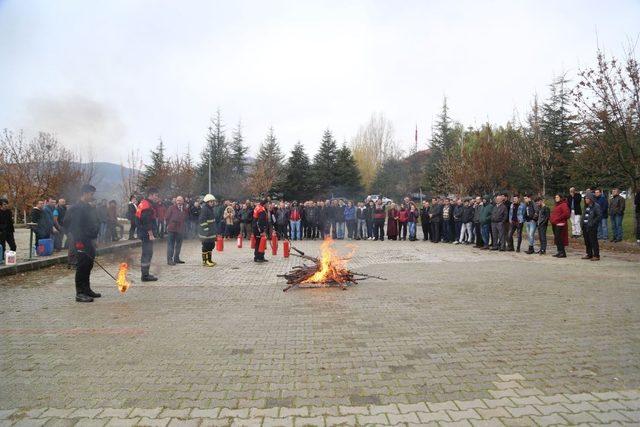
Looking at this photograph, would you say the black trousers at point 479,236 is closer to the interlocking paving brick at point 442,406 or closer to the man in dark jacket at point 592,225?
the man in dark jacket at point 592,225

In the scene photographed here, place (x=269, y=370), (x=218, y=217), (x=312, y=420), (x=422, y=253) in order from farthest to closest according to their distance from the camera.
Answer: (x=218, y=217) → (x=422, y=253) → (x=269, y=370) → (x=312, y=420)

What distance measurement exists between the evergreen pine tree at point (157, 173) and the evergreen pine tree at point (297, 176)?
12.7 m

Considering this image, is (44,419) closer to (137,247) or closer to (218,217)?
(137,247)

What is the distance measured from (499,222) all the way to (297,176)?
3347 cm

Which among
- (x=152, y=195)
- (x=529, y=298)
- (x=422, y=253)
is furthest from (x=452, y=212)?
(x=152, y=195)

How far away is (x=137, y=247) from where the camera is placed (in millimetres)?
17969

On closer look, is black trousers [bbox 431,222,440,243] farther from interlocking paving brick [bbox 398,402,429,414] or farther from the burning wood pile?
interlocking paving brick [bbox 398,402,429,414]

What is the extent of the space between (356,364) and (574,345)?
2.72 metres

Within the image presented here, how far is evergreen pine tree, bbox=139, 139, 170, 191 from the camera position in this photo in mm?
36312

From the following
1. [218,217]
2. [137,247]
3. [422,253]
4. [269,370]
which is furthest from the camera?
[218,217]

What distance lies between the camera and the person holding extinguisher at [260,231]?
499 inches

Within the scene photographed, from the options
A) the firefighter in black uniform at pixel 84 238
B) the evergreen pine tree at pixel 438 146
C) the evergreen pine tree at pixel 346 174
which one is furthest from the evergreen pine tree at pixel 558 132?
the firefighter in black uniform at pixel 84 238

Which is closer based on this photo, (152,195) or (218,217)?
(152,195)

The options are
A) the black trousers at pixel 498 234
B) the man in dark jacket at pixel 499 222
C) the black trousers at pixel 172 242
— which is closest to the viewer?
the black trousers at pixel 172 242
